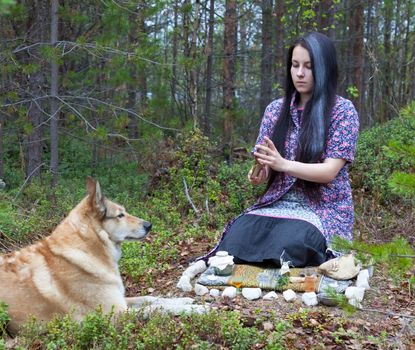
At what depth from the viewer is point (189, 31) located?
511 inches

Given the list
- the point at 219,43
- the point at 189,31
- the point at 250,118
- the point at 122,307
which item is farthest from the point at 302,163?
the point at 219,43

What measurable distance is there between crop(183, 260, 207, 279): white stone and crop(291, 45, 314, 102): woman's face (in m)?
1.83

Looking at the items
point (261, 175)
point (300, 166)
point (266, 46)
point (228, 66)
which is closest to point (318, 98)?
point (300, 166)

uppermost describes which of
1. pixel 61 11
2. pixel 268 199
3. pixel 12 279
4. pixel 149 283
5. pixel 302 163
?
pixel 61 11

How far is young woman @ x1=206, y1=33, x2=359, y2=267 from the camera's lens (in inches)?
185

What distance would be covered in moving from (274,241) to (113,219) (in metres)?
1.44

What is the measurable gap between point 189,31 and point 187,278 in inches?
361

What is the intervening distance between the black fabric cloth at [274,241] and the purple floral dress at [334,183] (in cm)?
16

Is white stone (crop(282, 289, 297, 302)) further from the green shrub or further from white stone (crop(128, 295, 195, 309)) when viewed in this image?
the green shrub

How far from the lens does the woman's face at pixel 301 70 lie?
4777 mm

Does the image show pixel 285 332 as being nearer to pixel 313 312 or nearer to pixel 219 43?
pixel 313 312

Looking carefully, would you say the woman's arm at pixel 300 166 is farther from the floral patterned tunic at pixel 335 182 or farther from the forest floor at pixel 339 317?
the forest floor at pixel 339 317

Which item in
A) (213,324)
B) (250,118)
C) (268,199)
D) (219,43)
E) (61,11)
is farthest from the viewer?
(219,43)

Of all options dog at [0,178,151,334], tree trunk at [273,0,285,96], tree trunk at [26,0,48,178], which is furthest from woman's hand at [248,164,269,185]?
tree trunk at [273,0,285,96]
